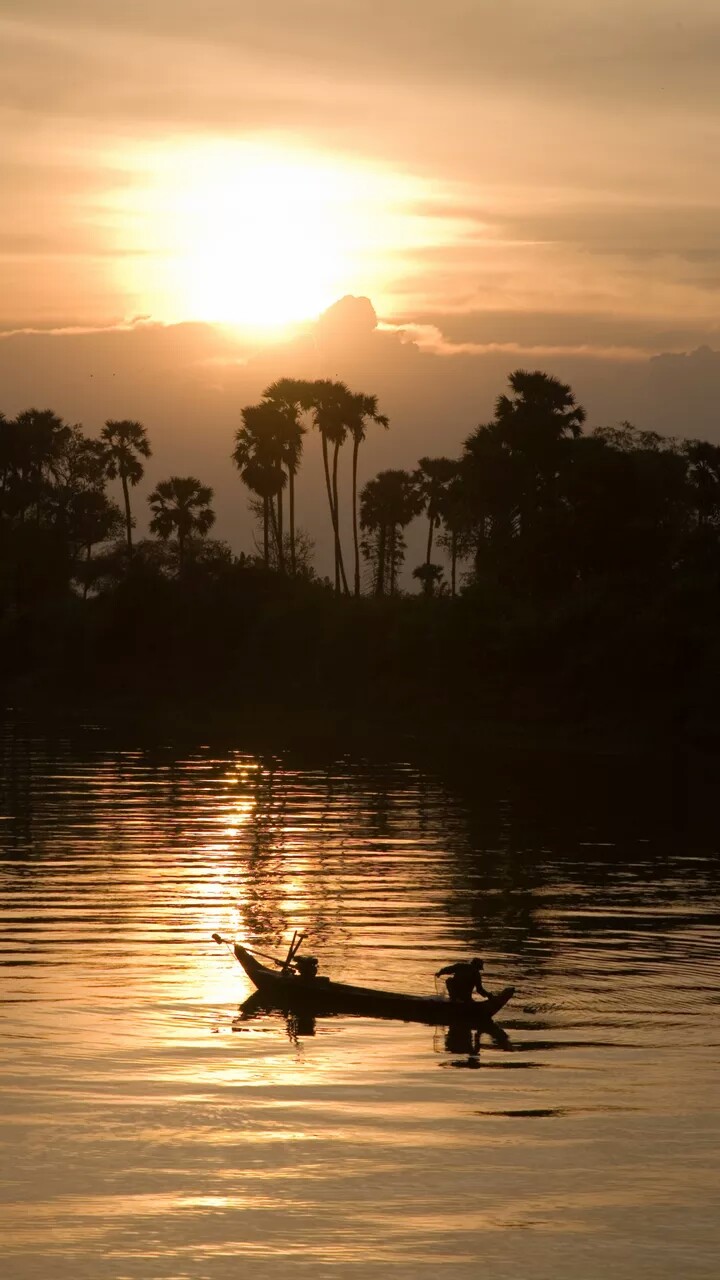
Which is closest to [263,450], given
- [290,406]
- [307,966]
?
[290,406]

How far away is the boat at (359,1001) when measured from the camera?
86.2ft

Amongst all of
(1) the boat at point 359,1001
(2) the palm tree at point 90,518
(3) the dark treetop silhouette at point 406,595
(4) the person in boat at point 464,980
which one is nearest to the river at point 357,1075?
(1) the boat at point 359,1001

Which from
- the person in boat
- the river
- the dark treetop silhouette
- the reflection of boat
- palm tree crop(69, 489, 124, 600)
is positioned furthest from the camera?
palm tree crop(69, 489, 124, 600)

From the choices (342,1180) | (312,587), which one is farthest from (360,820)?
(312,587)

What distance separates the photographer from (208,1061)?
24203 millimetres

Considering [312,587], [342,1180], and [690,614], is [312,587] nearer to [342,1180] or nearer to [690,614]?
[690,614]

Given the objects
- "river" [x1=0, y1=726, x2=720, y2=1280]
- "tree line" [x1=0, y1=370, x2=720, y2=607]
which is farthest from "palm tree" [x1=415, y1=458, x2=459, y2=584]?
"river" [x1=0, y1=726, x2=720, y2=1280]

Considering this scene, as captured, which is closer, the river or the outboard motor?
the river

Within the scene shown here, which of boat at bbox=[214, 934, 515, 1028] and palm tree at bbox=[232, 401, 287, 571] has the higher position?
palm tree at bbox=[232, 401, 287, 571]

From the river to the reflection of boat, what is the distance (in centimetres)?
Result: 28

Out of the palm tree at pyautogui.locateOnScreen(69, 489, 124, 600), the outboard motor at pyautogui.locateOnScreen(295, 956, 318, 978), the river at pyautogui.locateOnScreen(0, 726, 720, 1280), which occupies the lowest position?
the river at pyautogui.locateOnScreen(0, 726, 720, 1280)

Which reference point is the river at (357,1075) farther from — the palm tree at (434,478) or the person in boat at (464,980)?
the palm tree at (434,478)

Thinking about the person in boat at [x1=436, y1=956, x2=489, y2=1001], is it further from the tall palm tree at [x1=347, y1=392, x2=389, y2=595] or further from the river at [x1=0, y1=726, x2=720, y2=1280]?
the tall palm tree at [x1=347, y1=392, x2=389, y2=595]

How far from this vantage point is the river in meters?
17.7
